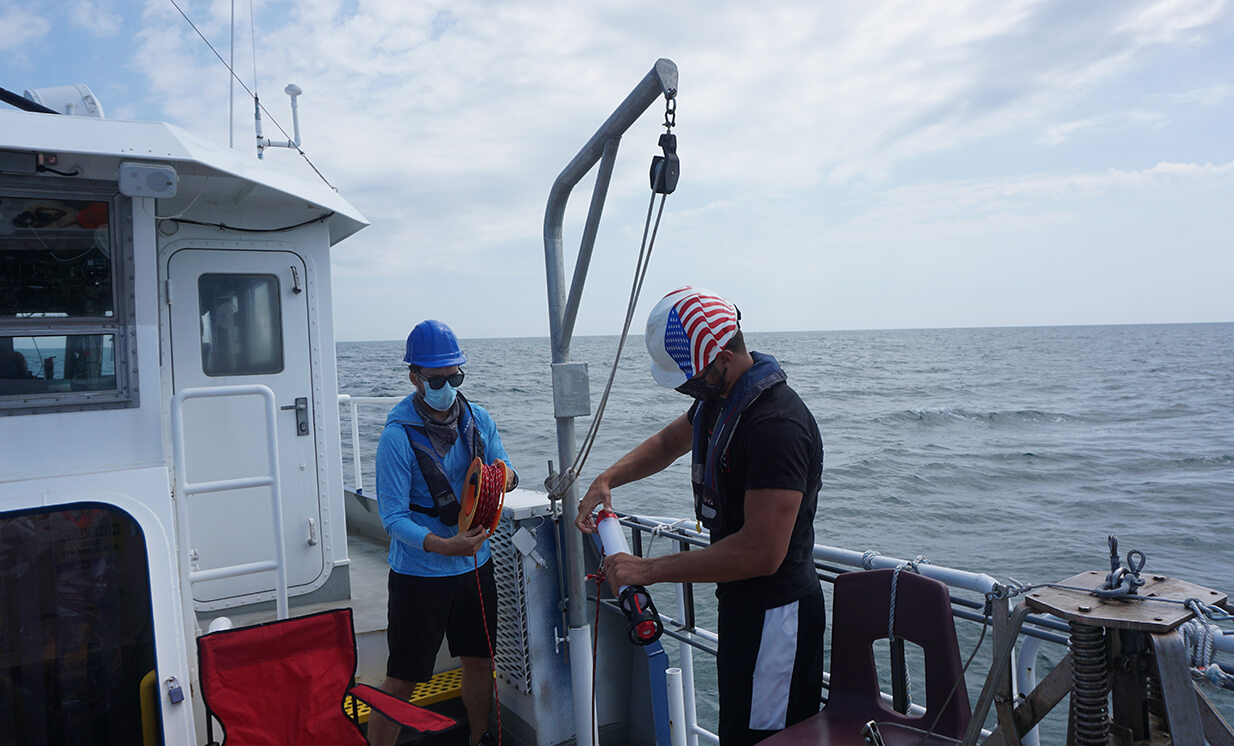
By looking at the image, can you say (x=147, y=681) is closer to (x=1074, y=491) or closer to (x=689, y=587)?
(x=689, y=587)

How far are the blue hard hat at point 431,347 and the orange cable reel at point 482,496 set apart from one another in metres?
0.44

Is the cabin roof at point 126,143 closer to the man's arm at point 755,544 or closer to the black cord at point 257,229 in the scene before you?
the black cord at point 257,229

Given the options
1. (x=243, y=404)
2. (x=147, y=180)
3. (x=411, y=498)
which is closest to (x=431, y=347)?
(x=411, y=498)

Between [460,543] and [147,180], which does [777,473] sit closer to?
[460,543]

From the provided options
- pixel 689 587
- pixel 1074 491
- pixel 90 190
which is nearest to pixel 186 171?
pixel 90 190

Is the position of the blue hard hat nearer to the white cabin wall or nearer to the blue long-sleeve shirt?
the blue long-sleeve shirt

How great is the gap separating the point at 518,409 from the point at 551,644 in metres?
27.8

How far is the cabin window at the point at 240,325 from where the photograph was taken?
465 cm

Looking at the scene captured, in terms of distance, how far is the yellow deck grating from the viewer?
376 cm

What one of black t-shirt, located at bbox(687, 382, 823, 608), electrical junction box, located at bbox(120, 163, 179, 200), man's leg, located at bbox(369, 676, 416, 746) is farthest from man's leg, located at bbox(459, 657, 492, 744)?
electrical junction box, located at bbox(120, 163, 179, 200)

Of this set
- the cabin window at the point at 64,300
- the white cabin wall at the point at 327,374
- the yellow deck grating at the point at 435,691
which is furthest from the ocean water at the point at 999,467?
the cabin window at the point at 64,300

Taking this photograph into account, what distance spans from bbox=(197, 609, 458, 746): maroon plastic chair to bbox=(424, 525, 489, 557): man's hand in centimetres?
49

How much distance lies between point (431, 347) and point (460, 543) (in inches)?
31.4

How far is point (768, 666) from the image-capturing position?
2.27m
